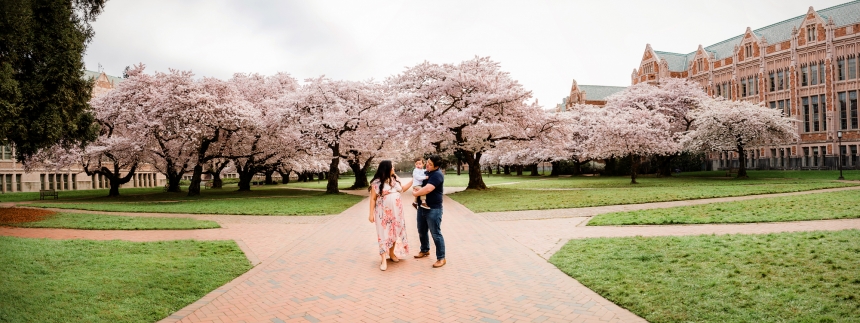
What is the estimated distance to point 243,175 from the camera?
37.9m

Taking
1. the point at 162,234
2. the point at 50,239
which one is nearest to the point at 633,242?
the point at 162,234

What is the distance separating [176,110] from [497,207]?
18.9m

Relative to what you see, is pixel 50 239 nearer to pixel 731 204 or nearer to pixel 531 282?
pixel 531 282

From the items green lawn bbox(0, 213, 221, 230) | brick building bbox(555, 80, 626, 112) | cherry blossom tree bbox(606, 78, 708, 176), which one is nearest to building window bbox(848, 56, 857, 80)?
cherry blossom tree bbox(606, 78, 708, 176)

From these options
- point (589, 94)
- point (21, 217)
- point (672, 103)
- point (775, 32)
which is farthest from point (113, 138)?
point (589, 94)

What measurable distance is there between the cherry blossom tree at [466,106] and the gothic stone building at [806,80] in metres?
36.2

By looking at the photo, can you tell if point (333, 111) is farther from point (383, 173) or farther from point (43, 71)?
point (383, 173)

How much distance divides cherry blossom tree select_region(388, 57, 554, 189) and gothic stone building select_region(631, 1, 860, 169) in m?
36.2

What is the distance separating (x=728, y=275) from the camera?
20.1ft

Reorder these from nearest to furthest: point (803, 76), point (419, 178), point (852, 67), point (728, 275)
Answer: point (728, 275) < point (419, 178) < point (852, 67) < point (803, 76)

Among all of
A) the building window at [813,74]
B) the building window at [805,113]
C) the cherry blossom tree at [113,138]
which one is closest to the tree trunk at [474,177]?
the cherry blossom tree at [113,138]

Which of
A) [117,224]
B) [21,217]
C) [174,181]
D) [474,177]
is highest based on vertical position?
[174,181]

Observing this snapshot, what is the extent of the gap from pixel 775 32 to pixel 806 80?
318 inches

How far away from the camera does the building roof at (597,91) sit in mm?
83500
